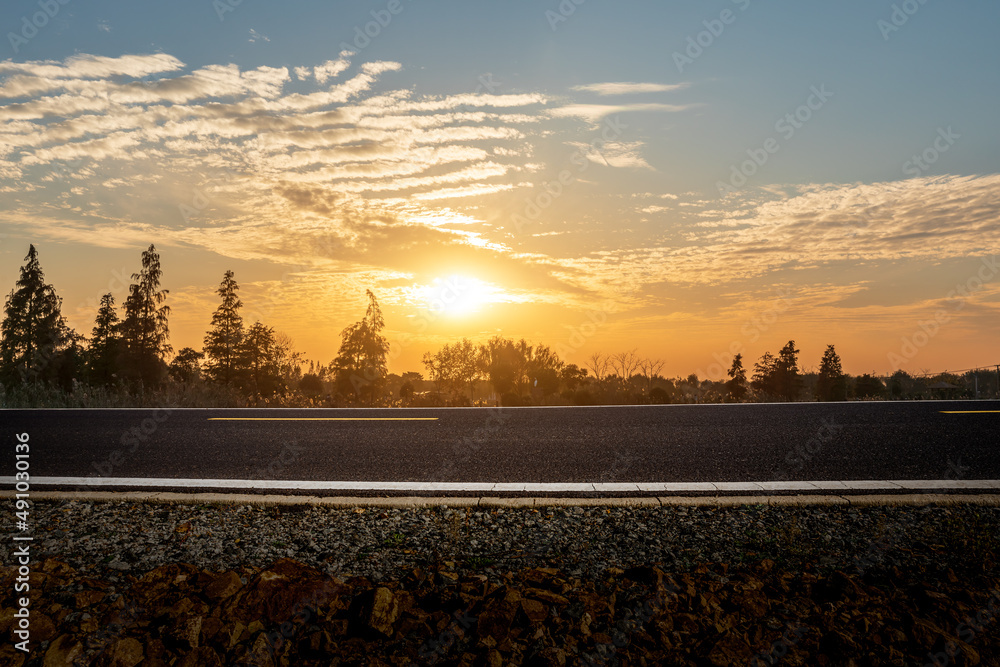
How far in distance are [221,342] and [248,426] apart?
94.5 feet

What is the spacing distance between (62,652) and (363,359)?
29.7m

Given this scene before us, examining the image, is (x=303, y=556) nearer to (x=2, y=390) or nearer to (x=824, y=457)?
(x=824, y=457)

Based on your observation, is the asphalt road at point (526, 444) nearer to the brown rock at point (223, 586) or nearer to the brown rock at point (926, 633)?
the brown rock at point (223, 586)

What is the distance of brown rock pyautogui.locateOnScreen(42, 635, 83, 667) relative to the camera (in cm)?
271

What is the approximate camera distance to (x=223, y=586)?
318 centimetres

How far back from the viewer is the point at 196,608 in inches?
119

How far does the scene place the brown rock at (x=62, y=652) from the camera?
271cm

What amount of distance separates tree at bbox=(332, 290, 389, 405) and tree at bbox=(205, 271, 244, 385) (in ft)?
23.8

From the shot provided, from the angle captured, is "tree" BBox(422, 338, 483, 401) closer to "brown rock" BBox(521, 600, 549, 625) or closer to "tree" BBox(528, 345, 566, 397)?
"tree" BBox(528, 345, 566, 397)

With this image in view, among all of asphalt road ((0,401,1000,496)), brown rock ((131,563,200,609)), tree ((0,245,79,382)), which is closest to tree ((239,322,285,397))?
tree ((0,245,79,382))

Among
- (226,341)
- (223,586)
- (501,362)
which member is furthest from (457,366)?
(223,586)

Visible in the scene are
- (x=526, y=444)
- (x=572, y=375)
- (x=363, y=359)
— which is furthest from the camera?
(x=363, y=359)

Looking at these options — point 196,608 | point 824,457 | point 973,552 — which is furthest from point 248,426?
point 973,552

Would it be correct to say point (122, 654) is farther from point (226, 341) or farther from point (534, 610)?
point (226, 341)
